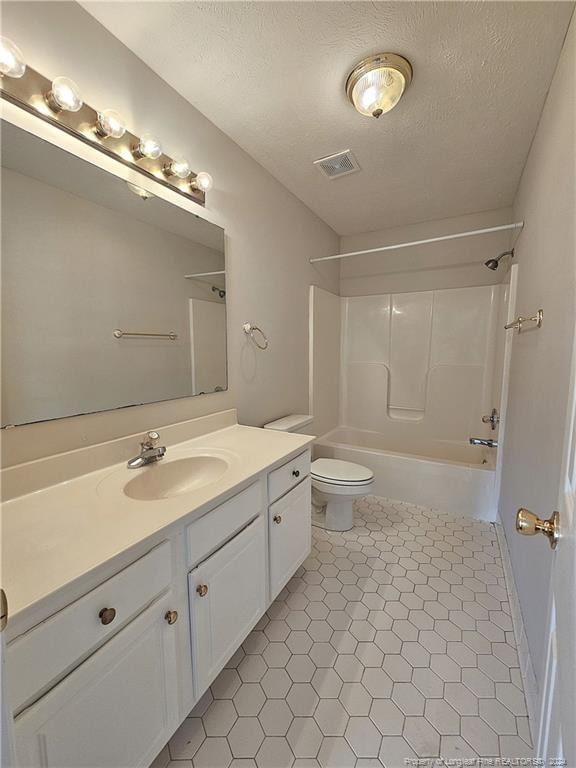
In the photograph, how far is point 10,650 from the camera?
54cm

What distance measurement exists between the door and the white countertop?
79 cm

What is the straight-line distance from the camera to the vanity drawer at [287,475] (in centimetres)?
129

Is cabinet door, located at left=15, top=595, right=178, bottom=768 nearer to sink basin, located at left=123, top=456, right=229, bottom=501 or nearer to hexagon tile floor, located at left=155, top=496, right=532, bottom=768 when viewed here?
hexagon tile floor, located at left=155, top=496, right=532, bottom=768

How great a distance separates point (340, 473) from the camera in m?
2.11

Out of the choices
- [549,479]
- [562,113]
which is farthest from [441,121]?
[549,479]

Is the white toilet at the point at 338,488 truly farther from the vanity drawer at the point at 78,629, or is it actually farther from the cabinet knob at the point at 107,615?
the cabinet knob at the point at 107,615

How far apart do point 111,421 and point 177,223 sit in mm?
926

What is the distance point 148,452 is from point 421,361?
104 inches

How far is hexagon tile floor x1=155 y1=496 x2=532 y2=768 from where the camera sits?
3.27ft

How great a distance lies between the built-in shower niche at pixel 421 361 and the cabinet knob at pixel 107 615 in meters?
2.89

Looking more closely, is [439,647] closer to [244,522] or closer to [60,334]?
[244,522]

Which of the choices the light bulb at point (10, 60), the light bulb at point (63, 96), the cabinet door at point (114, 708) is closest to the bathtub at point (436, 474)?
the cabinet door at point (114, 708)

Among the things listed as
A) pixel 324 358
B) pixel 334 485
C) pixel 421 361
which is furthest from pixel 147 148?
pixel 421 361

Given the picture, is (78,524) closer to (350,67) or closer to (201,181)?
(201,181)
